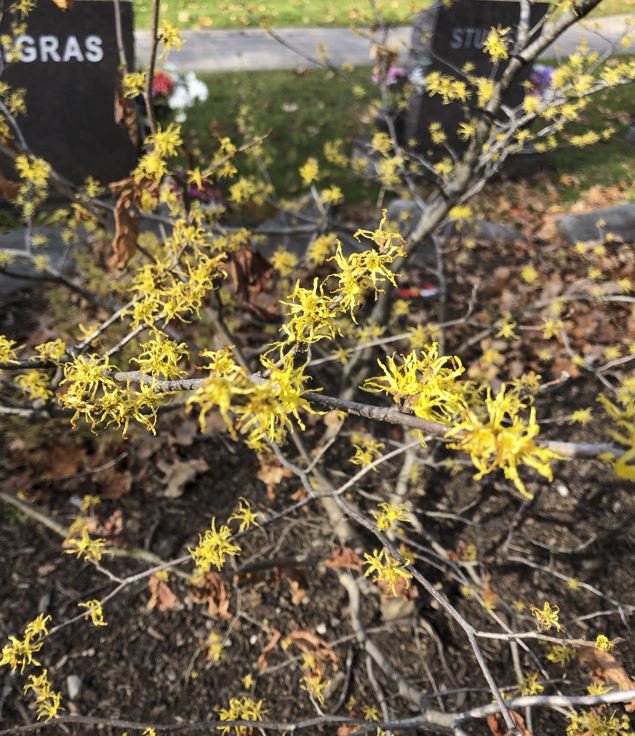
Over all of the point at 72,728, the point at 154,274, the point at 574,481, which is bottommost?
the point at 72,728

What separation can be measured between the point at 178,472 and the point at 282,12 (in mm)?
12149

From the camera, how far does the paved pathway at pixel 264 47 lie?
30.8 ft

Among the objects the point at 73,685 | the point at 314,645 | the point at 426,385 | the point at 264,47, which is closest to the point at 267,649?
the point at 314,645

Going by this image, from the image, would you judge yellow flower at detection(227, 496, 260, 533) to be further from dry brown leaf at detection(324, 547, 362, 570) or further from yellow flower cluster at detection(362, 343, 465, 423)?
yellow flower cluster at detection(362, 343, 465, 423)

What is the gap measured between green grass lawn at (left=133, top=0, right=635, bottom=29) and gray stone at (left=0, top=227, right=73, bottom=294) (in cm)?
744

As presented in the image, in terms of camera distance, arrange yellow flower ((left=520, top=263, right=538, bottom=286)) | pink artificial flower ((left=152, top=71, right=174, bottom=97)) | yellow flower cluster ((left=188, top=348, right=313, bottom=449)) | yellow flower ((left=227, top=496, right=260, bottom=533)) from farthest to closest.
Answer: pink artificial flower ((left=152, top=71, right=174, bottom=97)) < yellow flower ((left=520, top=263, right=538, bottom=286)) < yellow flower ((left=227, top=496, right=260, bottom=533)) < yellow flower cluster ((left=188, top=348, right=313, bottom=449))

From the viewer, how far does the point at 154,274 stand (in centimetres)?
178

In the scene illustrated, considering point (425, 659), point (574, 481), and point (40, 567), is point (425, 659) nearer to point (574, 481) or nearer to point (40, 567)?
point (574, 481)

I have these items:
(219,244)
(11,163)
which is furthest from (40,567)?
(11,163)

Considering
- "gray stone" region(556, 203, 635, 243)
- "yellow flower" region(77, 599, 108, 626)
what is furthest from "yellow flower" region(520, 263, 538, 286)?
"yellow flower" region(77, 599, 108, 626)

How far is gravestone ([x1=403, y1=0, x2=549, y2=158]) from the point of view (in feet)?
19.9

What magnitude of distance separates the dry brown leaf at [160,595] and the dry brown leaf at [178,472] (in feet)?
1.95

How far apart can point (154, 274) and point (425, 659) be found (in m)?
2.05

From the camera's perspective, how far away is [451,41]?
20.4 ft
